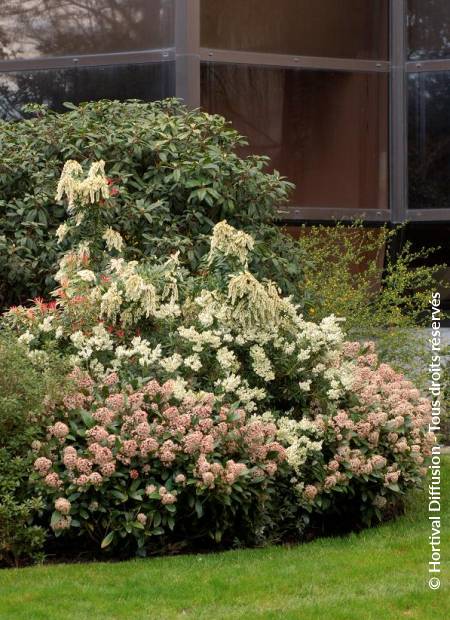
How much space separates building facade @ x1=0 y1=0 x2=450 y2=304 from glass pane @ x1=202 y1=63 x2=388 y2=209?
12 millimetres

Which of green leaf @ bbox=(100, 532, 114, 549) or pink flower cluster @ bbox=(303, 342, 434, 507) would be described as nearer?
green leaf @ bbox=(100, 532, 114, 549)

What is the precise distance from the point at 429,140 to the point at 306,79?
Answer: 1.63m

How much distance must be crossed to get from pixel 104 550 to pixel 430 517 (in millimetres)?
2371

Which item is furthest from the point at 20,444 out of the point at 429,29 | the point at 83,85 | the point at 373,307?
the point at 429,29

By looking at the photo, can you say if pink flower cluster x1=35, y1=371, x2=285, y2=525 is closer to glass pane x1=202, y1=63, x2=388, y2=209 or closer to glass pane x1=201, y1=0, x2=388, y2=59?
glass pane x1=202, y1=63, x2=388, y2=209

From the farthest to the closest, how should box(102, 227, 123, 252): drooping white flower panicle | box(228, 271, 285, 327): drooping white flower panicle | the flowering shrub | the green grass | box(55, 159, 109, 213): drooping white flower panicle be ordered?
box(102, 227, 123, 252): drooping white flower panicle, box(55, 159, 109, 213): drooping white flower panicle, box(228, 271, 285, 327): drooping white flower panicle, the flowering shrub, the green grass

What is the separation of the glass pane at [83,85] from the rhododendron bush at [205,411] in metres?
4.40

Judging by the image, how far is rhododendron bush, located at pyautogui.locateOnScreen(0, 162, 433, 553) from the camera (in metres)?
7.18

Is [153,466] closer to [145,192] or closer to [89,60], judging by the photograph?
[145,192]

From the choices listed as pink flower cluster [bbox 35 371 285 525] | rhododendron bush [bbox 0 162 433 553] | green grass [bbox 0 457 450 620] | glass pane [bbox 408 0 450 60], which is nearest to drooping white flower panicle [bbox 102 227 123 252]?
rhododendron bush [bbox 0 162 433 553]

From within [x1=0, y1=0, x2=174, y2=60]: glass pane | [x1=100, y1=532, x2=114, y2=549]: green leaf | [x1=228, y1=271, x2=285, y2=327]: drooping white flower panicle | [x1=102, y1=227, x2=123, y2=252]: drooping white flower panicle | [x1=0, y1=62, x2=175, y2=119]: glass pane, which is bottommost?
[x1=100, y1=532, x2=114, y2=549]: green leaf

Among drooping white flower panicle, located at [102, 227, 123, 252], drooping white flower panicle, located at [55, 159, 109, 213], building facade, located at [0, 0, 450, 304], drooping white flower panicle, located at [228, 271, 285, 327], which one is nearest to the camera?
drooping white flower panicle, located at [228, 271, 285, 327]

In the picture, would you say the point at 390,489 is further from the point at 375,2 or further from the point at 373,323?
the point at 375,2

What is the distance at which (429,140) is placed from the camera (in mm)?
13641
